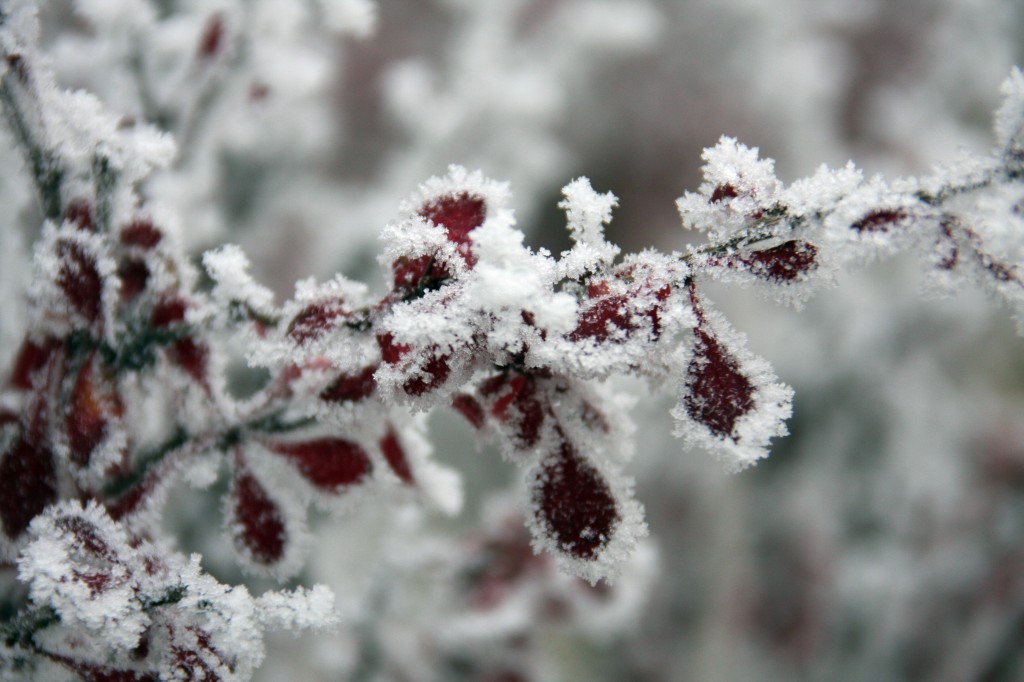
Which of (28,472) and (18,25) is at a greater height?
(18,25)

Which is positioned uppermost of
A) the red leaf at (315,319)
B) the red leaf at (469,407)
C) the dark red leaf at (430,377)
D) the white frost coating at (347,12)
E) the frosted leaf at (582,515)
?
the white frost coating at (347,12)

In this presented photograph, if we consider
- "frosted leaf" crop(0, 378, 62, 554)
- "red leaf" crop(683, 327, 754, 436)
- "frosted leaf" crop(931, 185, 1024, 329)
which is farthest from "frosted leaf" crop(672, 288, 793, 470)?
"frosted leaf" crop(0, 378, 62, 554)

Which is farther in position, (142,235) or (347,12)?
(347,12)

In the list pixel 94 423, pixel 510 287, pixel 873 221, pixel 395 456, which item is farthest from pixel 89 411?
pixel 873 221

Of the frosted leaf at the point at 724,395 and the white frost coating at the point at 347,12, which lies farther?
the white frost coating at the point at 347,12

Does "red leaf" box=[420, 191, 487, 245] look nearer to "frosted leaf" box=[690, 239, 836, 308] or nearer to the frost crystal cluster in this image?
the frost crystal cluster

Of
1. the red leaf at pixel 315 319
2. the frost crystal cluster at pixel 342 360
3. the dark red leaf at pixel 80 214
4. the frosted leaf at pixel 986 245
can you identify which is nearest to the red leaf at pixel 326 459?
the frost crystal cluster at pixel 342 360

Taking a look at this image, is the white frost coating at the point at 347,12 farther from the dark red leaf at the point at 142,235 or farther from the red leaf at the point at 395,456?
the red leaf at the point at 395,456

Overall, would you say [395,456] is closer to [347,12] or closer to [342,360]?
[342,360]
